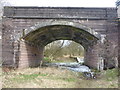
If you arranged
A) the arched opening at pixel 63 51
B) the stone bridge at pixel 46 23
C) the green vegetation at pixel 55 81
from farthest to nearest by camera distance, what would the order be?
1. the arched opening at pixel 63 51
2. the stone bridge at pixel 46 23
3. the green vegetation at pixel 55 81

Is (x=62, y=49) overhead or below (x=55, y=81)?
overhead

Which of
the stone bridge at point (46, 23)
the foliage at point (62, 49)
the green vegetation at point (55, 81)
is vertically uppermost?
the stone bridge at point (46, 23)

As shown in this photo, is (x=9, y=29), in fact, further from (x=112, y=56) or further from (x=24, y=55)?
(x=112, y=56)

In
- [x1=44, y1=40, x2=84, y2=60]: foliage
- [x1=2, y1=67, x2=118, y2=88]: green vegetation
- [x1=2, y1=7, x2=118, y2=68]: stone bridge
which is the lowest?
[x1=2, y1=67, x2=118, y2=88]: green vegetation

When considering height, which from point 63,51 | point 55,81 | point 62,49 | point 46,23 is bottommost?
point 55,81

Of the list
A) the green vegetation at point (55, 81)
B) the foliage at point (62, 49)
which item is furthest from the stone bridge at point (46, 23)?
the foliage at point (62, 49)

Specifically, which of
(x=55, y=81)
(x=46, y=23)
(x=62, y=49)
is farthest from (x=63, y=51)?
(x=55, y=81)

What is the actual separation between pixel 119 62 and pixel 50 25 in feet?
16.4

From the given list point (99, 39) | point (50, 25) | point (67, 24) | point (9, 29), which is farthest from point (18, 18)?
point (99, 39)

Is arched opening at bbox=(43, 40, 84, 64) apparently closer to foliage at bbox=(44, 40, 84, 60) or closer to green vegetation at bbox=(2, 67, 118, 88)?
foliage at bbox=(44, 40, 84, 60)

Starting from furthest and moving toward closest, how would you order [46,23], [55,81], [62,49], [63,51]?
[63,51] < [62,49] < [46,23] < [55,81]

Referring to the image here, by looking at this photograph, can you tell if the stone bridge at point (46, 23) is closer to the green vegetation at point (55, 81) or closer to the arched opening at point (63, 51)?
the green vegetation at point (55, 81)

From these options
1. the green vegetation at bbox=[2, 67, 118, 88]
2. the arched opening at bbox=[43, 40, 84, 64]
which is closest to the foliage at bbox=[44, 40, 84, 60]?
the arched opening at bbox=[43, 40, 84, 64]

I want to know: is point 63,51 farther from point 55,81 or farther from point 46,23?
point 55,81
